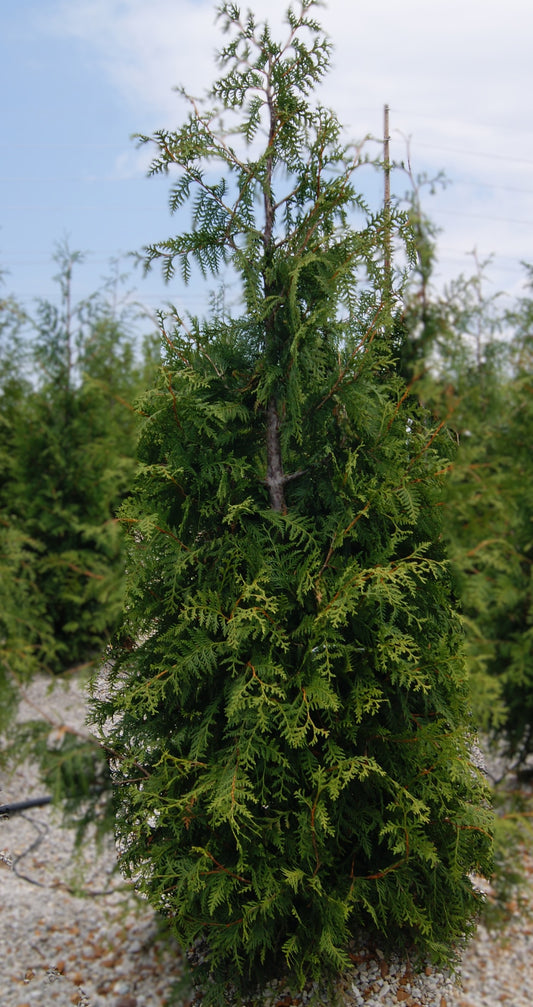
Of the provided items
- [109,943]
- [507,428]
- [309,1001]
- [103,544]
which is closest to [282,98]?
[507,428]

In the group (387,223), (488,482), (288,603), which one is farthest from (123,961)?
(387,223)

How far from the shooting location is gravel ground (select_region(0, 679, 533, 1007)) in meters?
3.58

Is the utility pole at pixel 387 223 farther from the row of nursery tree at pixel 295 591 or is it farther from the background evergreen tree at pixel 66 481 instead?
the background evergreen tree at pixel 66 481

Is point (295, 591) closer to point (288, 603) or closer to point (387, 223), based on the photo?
point (288, 603)

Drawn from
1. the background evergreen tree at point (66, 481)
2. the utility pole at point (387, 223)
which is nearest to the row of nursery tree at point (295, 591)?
the utility pole at point (387, 223)

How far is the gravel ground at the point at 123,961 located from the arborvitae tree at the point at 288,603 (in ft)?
0.85

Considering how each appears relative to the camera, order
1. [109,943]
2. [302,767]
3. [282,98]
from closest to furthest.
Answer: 1. [302,767]
2. [282,98]
3. [109,943]

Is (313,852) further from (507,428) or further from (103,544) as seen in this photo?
(103,544)

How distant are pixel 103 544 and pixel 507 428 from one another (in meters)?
5.76

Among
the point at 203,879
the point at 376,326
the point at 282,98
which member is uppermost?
the point at 282,98

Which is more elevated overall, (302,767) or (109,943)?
(302,767)

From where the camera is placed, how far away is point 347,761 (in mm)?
3023

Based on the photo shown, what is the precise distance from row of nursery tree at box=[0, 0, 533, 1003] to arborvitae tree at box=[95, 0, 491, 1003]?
0.04 ft

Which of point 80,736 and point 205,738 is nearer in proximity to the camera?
point 80,736
